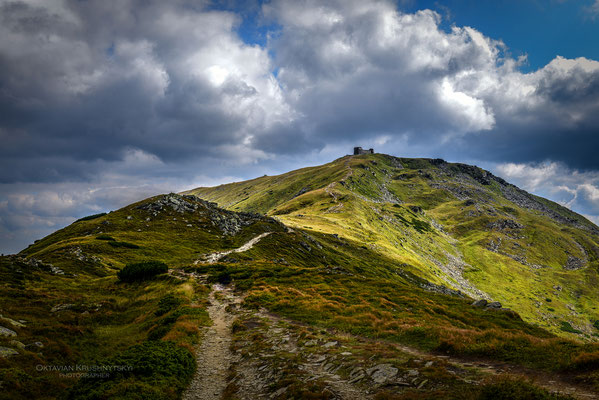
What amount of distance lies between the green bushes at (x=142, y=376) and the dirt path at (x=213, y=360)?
2.22 feet

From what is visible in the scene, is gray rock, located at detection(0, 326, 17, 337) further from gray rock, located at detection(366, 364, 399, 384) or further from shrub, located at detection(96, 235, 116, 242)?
shrub, located at detection(96, 235, 116, 242)

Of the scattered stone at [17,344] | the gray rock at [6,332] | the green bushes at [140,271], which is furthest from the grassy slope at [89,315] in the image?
the green bushes at [140,271]

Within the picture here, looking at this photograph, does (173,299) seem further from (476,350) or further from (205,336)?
(476,350)

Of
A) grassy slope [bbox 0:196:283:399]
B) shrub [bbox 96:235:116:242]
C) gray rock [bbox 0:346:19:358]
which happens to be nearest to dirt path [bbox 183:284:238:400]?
grassy slope [bbox 0:196:283:399]

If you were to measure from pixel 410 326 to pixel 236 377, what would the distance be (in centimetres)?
1381

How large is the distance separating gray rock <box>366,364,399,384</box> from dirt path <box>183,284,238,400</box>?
7.75 meters

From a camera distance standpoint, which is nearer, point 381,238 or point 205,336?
point 205,336

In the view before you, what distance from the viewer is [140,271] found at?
150 ft

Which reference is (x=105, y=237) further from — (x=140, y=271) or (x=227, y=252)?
(x=140, y=271)

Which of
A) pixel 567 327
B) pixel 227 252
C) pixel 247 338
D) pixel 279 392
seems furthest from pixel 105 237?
pixel 567 327

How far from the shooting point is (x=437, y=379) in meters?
12.1

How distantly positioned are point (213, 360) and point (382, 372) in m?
11.2

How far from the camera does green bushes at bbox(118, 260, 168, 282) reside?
44.2 m

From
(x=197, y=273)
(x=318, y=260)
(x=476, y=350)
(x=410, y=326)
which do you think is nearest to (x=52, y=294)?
(x=197, y=273)
